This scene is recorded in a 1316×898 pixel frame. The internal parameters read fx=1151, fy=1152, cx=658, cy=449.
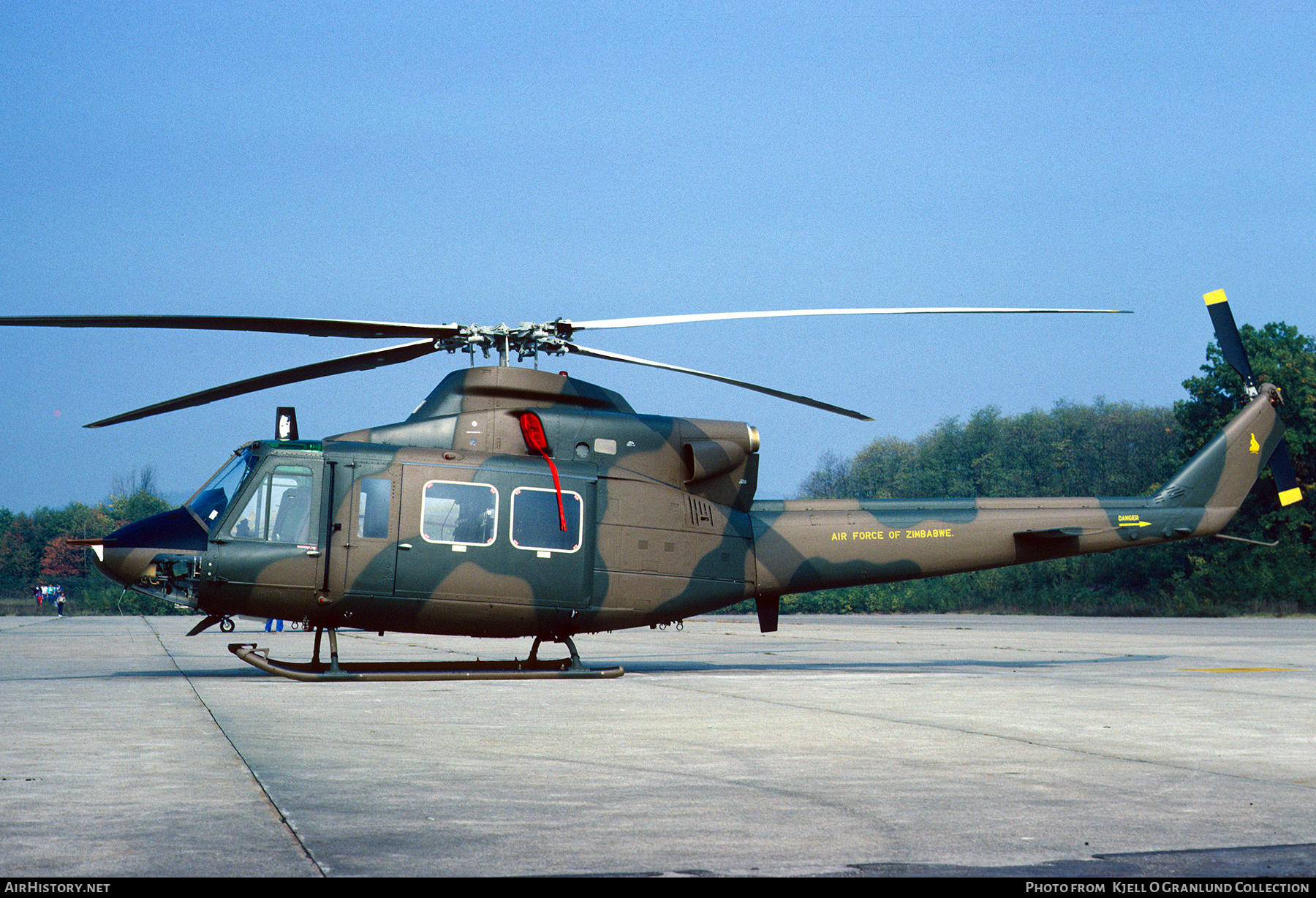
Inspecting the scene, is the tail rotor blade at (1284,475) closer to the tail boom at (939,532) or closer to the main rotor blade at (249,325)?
the tail boom at (939,532)

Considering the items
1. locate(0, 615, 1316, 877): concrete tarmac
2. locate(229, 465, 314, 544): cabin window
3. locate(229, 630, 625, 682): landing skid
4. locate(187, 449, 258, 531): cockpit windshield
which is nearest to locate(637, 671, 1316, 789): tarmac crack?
locate(0, 615, 1316, 877): concrete tarmac

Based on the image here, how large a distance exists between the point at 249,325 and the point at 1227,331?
46.5 feet

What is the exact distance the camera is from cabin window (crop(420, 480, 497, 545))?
12.9 metres

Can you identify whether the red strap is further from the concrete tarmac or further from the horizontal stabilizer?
the horizontal stabilizer

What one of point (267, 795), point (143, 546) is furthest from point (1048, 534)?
point (267, 795)

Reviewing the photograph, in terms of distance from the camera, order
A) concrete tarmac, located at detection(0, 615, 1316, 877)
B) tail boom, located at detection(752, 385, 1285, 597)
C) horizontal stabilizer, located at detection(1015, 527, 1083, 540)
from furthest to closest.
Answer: horizontal stabilizer, located at detection(1015, 527, 1083, 540), tail boom, located at detection(752, 385, 1285, 597), concrete tarmac, located at detection(0, 615, 1316, 877)

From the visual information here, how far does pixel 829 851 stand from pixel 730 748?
327 cm

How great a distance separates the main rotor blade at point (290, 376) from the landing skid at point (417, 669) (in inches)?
111

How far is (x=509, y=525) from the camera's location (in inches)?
516

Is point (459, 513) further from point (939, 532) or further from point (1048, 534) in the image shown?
point (1048, 534)

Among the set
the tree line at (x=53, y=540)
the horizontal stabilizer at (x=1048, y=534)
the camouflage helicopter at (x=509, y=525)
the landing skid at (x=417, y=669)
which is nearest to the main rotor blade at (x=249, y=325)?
the camouflage helicopter at (x=509, y=525)

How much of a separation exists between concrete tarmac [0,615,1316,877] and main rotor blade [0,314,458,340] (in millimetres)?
3484

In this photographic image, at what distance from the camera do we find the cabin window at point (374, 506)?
12.7 metres

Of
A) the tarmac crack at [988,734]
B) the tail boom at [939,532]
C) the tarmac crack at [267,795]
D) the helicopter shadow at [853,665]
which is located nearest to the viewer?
the tarmac crack at [267,795]
